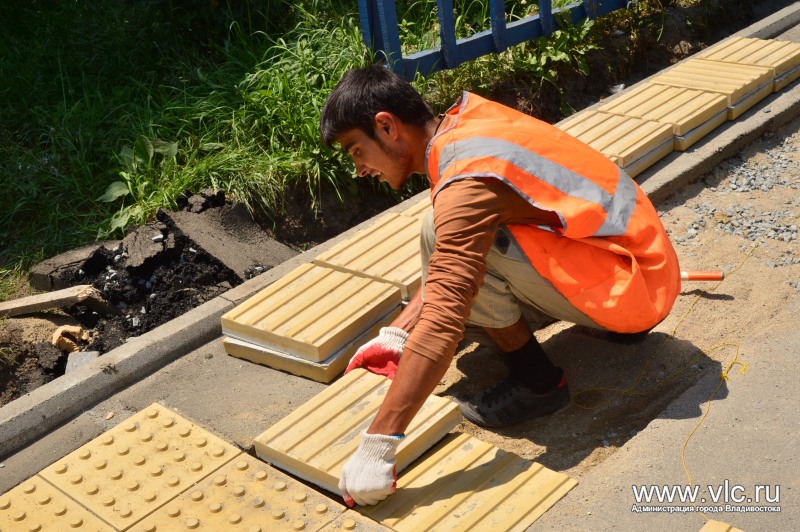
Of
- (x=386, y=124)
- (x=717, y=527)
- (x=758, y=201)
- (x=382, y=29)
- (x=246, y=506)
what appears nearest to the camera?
Result: (x=717, y=527)

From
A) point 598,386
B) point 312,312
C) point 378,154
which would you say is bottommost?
point 598,386

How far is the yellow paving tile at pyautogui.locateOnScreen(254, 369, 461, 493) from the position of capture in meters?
3.20

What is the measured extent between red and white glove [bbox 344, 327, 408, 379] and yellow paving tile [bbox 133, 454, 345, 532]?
59 cm

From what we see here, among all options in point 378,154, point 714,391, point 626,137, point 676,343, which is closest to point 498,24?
point 626,137

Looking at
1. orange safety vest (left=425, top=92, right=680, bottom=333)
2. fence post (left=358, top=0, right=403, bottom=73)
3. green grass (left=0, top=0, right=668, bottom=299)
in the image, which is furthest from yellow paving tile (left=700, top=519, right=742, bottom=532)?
fence post (left=358, top=0, right=403, bottom=73)

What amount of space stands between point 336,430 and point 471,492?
591 mm

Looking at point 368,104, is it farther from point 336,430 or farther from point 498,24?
point 498,24

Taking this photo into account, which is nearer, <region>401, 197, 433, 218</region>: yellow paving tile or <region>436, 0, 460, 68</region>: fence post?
<region>401, 197, 433, 218</region>: yellow paving tile

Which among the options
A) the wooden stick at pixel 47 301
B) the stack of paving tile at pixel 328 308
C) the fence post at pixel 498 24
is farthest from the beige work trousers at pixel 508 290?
the fence post at pixel 498 24

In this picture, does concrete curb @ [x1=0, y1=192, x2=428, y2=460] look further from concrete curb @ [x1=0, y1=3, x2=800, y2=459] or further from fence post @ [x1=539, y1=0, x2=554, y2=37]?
fence post @ [x1=539, y1=0, x2=554, y2=37]

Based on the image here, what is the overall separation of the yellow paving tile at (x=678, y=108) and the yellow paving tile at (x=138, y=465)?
326cm

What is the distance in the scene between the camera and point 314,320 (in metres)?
4.04

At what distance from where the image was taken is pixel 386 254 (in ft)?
14.6

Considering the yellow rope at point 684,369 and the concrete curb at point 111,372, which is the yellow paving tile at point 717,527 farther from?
the concrete curb at point 111,372
